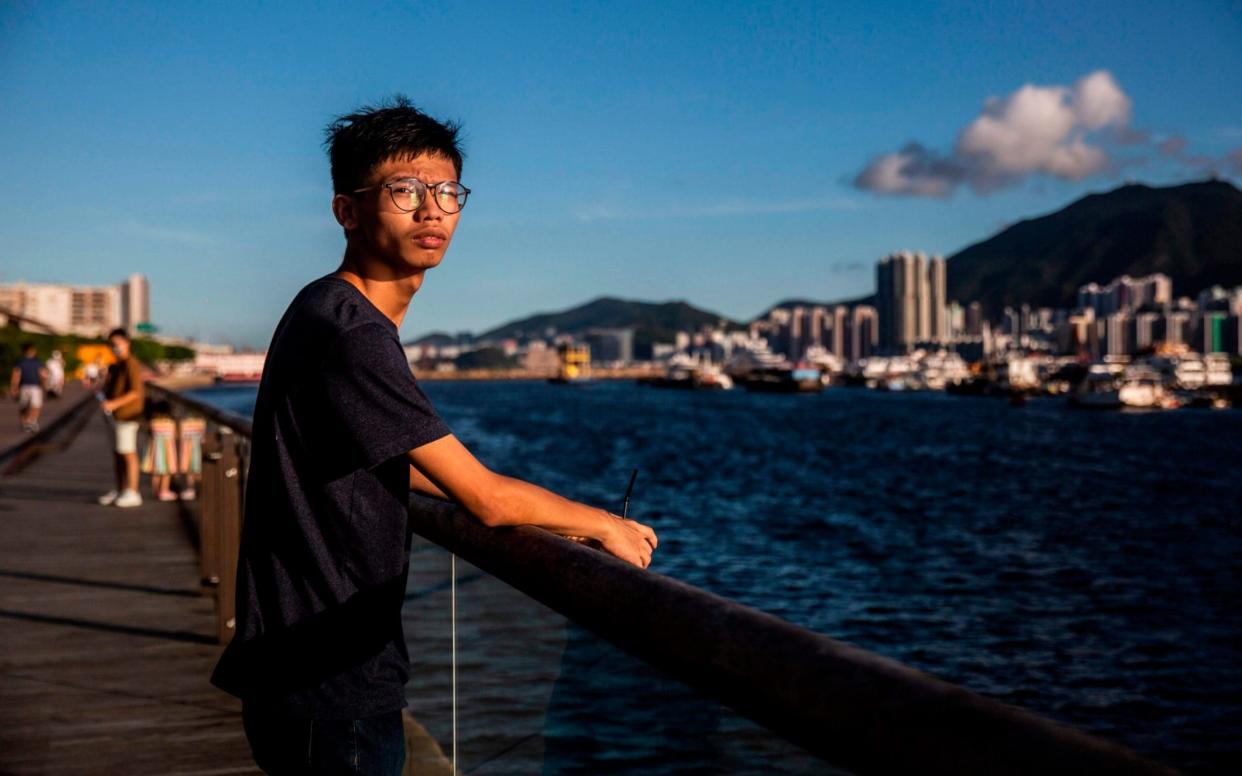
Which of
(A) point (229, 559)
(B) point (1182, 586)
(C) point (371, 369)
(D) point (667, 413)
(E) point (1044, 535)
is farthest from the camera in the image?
(D) point (667, 413)

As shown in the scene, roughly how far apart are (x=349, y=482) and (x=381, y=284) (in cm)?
36

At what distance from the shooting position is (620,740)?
1.91 m

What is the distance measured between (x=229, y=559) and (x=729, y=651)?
17.8 ft

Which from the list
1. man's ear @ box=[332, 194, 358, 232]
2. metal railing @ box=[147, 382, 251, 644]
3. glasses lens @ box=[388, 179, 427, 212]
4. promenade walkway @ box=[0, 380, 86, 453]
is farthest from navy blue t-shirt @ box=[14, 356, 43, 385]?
glasses lens @ box=[388, 179, 427, 212]

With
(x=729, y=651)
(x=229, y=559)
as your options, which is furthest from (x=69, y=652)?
(x=729, y=651)

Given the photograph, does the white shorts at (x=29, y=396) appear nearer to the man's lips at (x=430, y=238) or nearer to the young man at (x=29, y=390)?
the young man at (x=29, y=390)

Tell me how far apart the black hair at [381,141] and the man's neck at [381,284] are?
0.13m

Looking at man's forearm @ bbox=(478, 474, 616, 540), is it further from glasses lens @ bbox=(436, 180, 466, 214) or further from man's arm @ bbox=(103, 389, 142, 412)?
man's arm @ bbox=(103, 389, 142, 412)

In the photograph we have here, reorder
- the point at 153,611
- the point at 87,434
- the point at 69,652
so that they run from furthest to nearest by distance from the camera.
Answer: the point at 87,434 → the point at 153,611 → the point at 69,652

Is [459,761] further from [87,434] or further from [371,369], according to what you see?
[87,434]

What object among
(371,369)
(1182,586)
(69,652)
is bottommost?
(1182,586)

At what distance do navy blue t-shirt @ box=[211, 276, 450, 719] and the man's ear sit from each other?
0.54 feet

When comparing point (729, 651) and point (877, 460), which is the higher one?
point (729, 651)

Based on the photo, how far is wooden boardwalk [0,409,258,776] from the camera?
4336 millimetres
